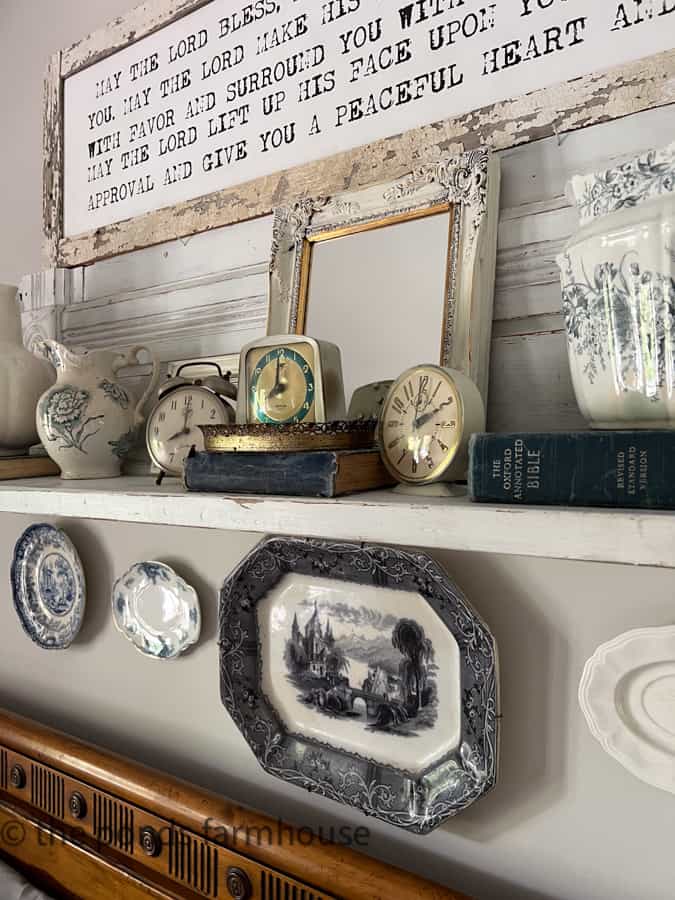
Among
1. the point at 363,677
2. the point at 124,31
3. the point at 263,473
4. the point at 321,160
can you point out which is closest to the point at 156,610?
the point at 363,677

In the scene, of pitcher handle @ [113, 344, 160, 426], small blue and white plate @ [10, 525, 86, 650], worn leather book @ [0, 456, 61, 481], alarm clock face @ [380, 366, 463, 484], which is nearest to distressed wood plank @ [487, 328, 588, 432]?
alarm clock face @ [380, 366, 463, 484]

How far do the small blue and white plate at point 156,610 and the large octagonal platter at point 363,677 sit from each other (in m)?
0.12

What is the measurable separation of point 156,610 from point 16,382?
413mm

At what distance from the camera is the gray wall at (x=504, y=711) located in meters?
0.71

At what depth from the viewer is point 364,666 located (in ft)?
2.86

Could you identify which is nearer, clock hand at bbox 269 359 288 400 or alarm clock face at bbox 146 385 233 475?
clock hand at bbox 269 359 288 400

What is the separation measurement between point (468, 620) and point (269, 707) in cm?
35

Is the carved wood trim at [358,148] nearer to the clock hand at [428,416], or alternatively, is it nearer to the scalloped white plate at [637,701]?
the clock hand at [428,416]

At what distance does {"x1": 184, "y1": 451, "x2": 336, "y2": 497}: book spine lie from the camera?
2.08 ft

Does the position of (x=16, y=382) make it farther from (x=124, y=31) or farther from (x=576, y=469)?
(x=576, y=469)

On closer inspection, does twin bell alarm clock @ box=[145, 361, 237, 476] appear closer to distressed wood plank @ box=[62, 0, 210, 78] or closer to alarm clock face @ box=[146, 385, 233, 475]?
alarm clock face @ box=[146, 385, 233, 475]

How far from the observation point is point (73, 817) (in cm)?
112

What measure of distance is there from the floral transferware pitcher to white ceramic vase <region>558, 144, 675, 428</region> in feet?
1.99

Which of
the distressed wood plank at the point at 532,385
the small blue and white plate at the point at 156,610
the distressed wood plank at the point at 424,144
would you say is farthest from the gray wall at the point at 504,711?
the distressed wood plank at the point at 424,144
